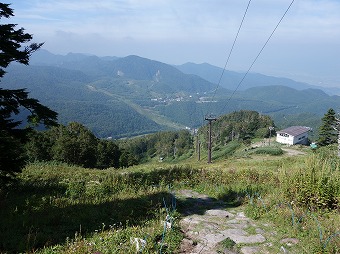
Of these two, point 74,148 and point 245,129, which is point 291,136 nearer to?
point 245,129

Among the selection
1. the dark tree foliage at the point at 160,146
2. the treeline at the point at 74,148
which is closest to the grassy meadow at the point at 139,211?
the treeline at the point at 74,148

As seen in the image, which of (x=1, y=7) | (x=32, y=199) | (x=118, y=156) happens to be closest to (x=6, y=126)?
(x=32, y=199)

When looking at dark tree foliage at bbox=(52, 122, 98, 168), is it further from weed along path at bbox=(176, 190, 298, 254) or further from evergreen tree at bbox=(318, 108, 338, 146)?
evergreen tree at bbox=(318, 108, 338, 146)

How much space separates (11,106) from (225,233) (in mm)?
7010

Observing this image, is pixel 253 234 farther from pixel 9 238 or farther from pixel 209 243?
pixel 9 238

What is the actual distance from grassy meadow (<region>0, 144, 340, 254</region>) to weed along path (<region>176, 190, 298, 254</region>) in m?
0.23

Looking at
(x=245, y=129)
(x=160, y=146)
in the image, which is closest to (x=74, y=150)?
(x=245, y=129)

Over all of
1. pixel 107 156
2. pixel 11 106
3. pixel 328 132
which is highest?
pixel 11 106

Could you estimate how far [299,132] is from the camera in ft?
314

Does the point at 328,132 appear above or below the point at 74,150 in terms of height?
above

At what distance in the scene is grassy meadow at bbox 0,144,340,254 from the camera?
5859 mm

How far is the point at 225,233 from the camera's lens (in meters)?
6.69

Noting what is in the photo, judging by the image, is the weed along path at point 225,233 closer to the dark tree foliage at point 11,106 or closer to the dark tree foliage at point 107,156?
the dark tree foliage at point 11,106

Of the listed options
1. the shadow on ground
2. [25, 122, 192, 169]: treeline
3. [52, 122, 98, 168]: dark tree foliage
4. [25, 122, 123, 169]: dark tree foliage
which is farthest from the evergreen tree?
the shadow on ground
